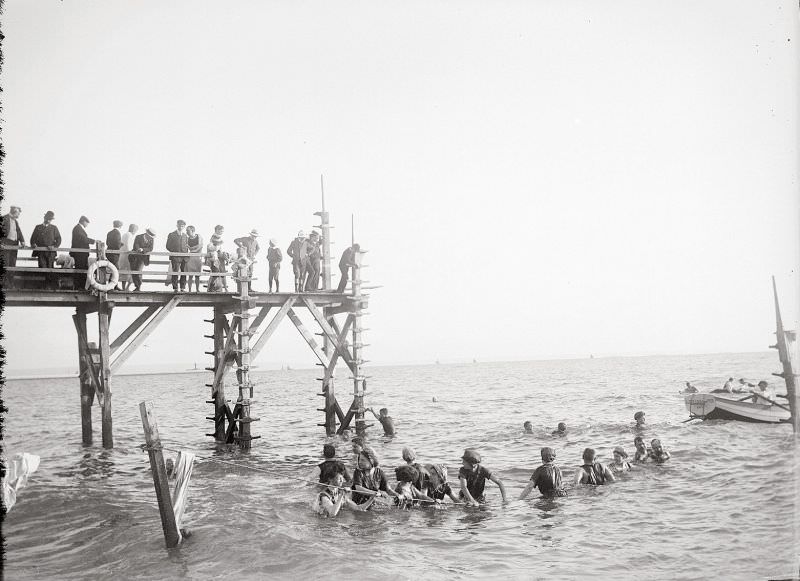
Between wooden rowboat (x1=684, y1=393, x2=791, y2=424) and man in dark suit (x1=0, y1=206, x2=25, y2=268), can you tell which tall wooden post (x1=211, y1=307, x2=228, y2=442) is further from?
wooden rowboat (x1=684, y1=393, x2=791, y2=424)

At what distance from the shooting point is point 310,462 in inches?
669

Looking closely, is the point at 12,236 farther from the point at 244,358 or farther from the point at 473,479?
the point at 473,479

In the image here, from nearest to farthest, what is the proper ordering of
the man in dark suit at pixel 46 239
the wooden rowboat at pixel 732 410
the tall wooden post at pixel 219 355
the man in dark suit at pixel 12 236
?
the man in dark suit at pixel 12 236, the man in dark suit at pixel 46 239, the tall wooden post at pixel 219 355, the wooden rowboat at pixel 732 410

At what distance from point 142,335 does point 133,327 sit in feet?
2.08

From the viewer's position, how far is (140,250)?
52.1 feet

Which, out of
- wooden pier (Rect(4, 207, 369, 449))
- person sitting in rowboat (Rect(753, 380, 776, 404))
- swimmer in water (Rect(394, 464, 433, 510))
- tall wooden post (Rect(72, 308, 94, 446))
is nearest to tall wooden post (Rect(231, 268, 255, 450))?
wooden pier (Rect(4, 207, 369, 449))

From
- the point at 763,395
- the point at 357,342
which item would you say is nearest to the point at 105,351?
the point at 357,342

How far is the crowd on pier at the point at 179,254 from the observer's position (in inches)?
563

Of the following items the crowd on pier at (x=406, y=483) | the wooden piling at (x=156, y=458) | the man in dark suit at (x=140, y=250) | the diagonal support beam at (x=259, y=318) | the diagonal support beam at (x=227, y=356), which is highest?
the man in dark suit at (x=140, y=250)

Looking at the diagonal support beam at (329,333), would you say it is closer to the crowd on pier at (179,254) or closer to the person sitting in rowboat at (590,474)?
the crowd on pier at (179,254)

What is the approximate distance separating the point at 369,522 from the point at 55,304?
406 inches

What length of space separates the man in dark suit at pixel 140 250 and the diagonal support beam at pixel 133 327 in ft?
2.20

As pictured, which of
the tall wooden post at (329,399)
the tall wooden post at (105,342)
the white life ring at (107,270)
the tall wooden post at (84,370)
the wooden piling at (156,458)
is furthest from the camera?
the tall wooden post at (329,399)

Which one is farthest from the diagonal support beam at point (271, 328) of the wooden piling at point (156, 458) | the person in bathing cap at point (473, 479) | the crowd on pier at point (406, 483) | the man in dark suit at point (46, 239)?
the wooden piling at point (156, 458)
